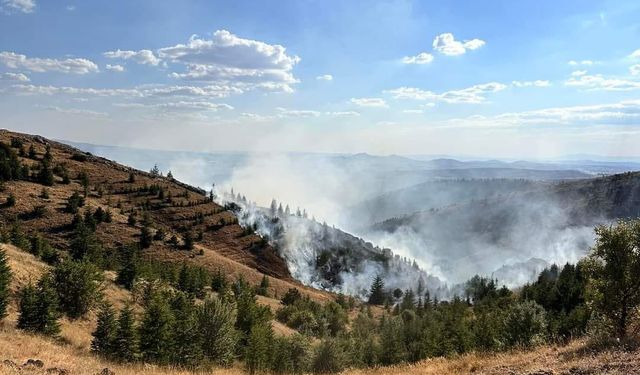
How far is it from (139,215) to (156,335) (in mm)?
95530

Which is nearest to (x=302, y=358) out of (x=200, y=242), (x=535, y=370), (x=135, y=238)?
(x=535, y=370)

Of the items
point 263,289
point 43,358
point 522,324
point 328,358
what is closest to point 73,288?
point 43,358

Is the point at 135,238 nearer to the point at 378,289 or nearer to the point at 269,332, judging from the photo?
the point at 269,332

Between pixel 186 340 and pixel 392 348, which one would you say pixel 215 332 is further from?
pixel 392 348

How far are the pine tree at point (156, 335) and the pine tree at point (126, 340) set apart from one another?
0.86 metres

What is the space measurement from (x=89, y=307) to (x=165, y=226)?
87.7 metres

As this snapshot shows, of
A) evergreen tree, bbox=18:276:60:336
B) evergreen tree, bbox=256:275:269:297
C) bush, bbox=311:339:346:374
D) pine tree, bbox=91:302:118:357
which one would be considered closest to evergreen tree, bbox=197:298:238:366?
pine tree, bbox=91:302:118:357

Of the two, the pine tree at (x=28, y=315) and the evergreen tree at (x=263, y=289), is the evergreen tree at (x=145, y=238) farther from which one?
the pine tree at (x=28, y=315)

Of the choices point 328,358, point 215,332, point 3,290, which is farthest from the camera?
point 328,358

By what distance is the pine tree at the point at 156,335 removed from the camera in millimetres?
28906

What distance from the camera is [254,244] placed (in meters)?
141

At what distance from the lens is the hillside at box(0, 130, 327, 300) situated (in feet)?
310

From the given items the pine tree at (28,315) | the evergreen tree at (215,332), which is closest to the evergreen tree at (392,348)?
the evergreen tree at (215,332)

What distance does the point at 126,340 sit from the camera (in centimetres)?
2795
